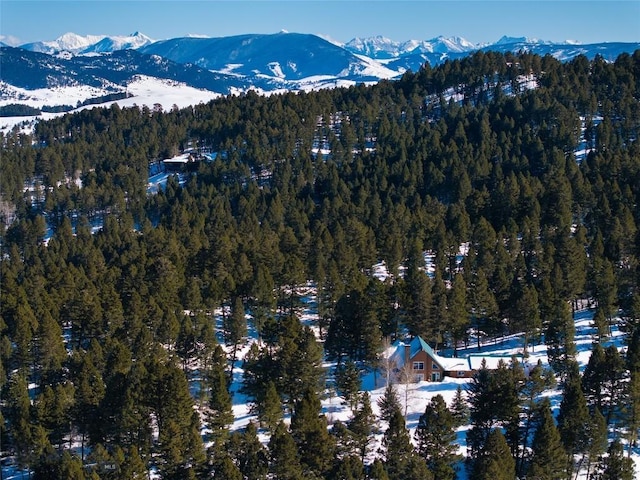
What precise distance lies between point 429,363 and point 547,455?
596 inches

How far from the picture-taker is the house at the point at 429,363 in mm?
49219

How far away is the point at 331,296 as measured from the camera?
58875 millimetres

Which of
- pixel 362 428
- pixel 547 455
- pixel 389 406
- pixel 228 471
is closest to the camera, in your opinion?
pixel 228 471

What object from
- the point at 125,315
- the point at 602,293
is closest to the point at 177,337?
the point at 125,315

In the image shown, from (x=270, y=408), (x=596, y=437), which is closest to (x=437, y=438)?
(x=596, y=437)

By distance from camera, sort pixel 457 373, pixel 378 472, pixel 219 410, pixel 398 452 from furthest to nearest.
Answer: pixel 457 373, pixel 219 410, pixel 398 452, pixel 378 472

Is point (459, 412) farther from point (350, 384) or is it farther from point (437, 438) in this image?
point (350, 384)

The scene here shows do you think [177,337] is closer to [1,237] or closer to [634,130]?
[1,237]

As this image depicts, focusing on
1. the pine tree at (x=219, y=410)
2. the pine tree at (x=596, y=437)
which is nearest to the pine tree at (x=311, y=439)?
the pine tree at (x=219, y=410)

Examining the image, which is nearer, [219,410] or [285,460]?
[285,460]

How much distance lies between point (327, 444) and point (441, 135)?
98.5 meters

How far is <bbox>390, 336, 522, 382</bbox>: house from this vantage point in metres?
49.2

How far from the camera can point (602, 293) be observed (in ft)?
178

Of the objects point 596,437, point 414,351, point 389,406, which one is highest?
point 414,351
